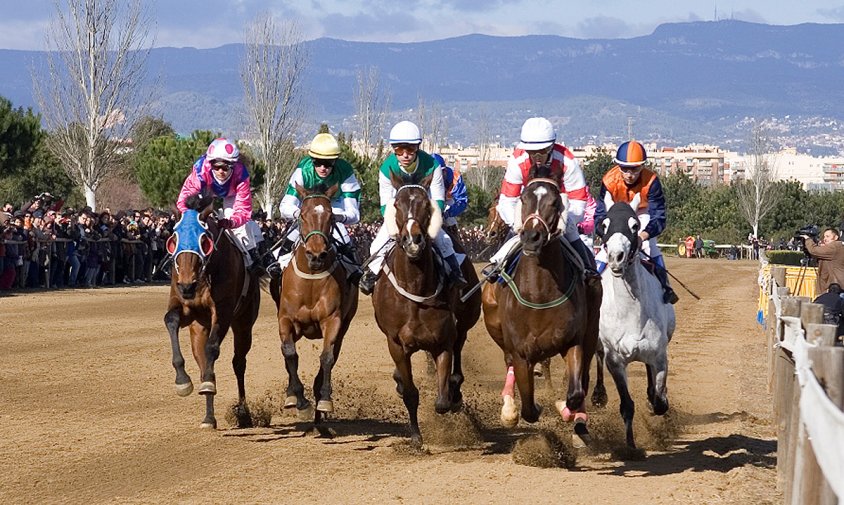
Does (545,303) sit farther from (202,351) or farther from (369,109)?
(369,109)

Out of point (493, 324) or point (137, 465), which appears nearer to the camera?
point (137, 465)

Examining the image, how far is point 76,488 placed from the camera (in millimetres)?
8656

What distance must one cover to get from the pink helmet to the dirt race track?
2.49 m

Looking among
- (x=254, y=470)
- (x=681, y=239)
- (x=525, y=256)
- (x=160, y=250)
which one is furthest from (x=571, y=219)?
(x=681, y=239)

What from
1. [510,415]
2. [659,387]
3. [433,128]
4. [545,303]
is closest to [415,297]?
[545,303]

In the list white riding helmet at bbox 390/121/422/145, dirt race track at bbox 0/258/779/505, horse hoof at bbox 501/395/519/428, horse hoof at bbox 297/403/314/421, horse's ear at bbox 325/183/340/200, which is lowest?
dirt race track at bbox 0/258/779/505

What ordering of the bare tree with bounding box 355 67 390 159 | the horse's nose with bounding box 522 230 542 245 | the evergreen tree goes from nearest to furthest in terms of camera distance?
the horse's nose with bounding box 522 230 542 245 < the evergreen tree < the bare tree with bounding box 355 67 390 159

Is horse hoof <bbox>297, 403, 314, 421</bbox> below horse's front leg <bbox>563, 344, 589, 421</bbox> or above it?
below

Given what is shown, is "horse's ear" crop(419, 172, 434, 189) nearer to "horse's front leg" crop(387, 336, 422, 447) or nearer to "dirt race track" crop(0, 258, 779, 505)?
"horse's front leg" crop(387, 336, 422, 447)

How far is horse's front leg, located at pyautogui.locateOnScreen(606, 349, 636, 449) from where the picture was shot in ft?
35.0

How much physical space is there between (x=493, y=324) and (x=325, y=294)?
1.58 metres

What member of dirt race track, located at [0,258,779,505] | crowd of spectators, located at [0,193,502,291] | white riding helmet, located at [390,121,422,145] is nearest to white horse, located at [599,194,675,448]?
dirt race track, located at [0,258,779,505]

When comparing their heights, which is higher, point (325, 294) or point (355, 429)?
point (325, 294)

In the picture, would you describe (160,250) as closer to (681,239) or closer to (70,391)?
(70,391)
